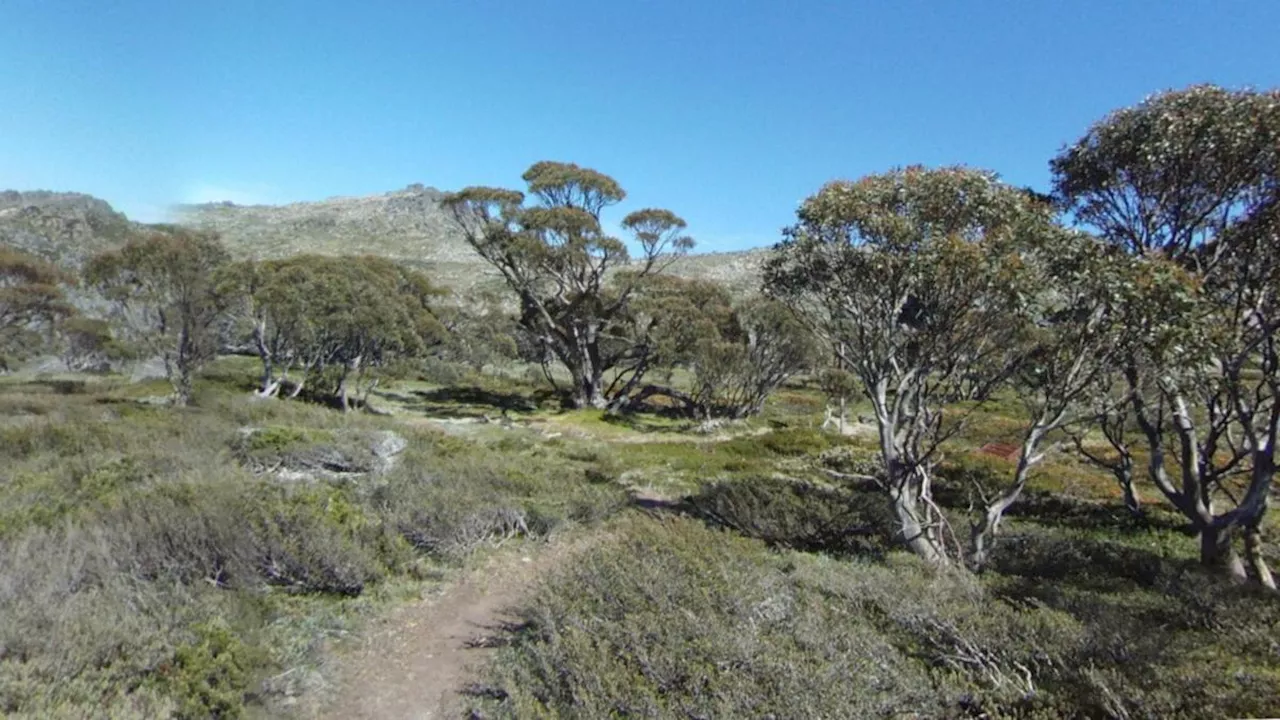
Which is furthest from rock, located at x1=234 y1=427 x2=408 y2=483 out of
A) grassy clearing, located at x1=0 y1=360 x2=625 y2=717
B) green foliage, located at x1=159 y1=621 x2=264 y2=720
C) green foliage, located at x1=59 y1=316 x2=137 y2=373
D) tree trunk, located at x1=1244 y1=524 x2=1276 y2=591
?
green foliage, located at x1=59 y1=316 x2=137 y2=373

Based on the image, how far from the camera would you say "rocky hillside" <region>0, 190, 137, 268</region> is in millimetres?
64750

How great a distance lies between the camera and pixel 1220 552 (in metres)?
9.61

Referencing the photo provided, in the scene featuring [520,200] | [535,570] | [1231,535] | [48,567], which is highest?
[520,200]

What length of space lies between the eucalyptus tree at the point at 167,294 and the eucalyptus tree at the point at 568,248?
41.1 feet

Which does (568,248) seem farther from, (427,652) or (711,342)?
(427,652)

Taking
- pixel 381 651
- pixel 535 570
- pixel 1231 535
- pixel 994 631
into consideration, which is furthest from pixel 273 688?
pixel 1231 535

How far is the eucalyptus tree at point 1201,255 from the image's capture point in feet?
27.0

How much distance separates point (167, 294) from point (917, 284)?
29334 mm

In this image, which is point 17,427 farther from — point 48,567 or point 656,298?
point 656,298

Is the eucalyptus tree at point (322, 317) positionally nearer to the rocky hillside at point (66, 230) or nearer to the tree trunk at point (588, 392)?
the tree trunk at point (588, 392)

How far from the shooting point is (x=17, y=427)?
620 inches

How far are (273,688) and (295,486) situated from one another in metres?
6.25

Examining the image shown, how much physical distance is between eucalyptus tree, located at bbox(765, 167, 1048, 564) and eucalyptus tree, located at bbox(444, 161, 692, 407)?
24.3 meters

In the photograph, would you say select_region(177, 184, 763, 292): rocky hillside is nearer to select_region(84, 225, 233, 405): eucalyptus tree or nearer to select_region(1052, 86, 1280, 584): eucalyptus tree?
select_region(84, 225, 233, 405): eucalyptus tree
